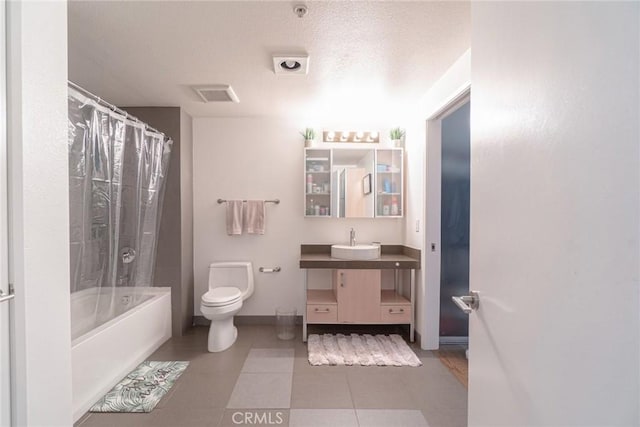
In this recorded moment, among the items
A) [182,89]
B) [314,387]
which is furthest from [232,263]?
[182,89]

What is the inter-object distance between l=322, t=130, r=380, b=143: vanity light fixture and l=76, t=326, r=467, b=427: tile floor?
2.18 meters

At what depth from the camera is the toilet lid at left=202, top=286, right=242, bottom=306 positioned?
240 centimetres

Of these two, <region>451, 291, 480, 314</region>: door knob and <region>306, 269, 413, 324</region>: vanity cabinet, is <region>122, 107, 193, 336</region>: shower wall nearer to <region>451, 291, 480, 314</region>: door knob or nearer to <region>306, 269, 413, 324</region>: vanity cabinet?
<region>306, 269, 413, 324</region>: vanity cabinet

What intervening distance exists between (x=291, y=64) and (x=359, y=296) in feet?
6.79

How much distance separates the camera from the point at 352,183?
121 inches

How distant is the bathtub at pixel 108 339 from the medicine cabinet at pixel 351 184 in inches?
68.4

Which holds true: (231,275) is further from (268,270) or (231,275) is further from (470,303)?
(470,303)

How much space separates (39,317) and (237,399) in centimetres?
128

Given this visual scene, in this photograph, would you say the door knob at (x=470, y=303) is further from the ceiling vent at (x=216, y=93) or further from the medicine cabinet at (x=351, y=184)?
the ceiling vent at (x=216, y=93)

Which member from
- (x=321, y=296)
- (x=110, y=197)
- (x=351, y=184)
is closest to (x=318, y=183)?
(x=351, y=184)

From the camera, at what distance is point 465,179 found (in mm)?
2672

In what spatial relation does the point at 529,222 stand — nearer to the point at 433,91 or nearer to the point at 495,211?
the point at 495,211

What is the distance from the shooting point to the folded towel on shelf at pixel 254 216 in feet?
9.85

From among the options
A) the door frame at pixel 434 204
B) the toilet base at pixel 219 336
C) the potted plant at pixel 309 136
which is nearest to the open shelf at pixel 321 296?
the toilet base at pixel 219 336
